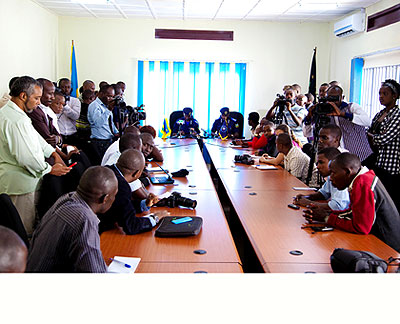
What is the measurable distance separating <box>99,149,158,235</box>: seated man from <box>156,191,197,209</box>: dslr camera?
0.42 meters

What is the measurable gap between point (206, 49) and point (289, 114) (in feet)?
11.8

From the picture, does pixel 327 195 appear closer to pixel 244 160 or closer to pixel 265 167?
pixel 265 167

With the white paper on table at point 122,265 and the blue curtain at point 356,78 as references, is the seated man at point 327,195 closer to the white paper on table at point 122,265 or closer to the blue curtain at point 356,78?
the white paper on table at point 122,265

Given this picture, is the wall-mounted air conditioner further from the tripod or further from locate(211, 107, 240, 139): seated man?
the tripod

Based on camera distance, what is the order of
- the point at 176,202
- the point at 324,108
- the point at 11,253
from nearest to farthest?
1. the point at 11,253
2. the point at 176,202
3. the point at 324,108

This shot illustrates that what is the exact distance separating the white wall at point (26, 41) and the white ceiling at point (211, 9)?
0.33m

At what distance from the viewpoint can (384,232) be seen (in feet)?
8.69

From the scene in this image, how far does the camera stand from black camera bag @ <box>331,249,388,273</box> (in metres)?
1.72

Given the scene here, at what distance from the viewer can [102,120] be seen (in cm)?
593

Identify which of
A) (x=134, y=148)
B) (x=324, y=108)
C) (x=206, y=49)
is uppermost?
(x=206, y=49)

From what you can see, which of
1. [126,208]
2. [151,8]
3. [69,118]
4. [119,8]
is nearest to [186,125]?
[151,8]

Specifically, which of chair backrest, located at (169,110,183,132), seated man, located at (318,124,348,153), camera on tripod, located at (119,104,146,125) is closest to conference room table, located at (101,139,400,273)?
seated man, located at (318,124,348,153)

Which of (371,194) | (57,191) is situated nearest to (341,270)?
(371,194)
